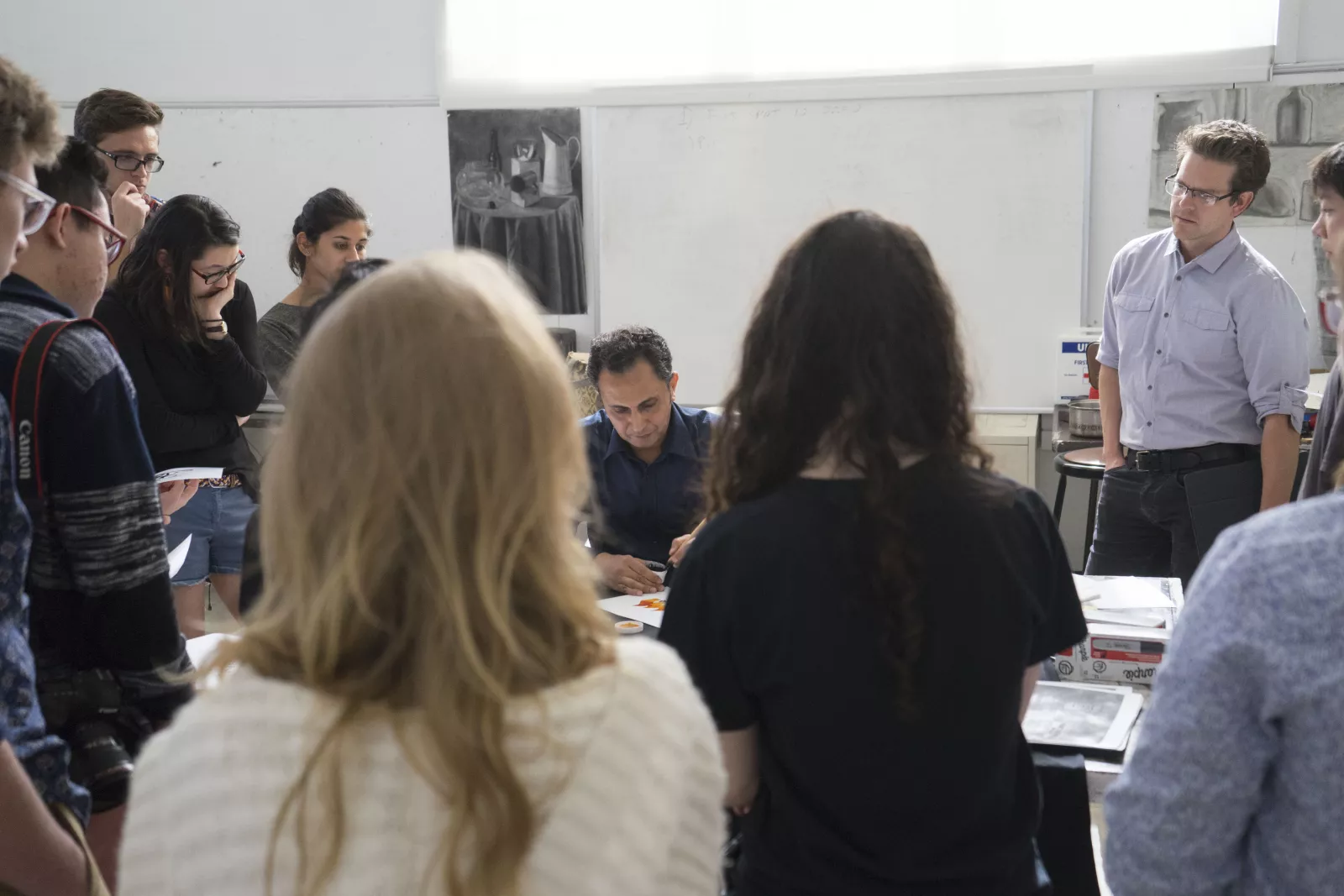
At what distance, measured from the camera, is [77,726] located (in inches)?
49.4

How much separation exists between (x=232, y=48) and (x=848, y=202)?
2.75 metres

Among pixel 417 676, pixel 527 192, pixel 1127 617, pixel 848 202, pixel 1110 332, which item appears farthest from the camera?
pixel 527 192

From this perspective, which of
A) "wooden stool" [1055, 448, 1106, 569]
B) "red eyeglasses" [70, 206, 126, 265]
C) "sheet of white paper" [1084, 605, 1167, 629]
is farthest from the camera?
"wooden stool" [1055, 448, 1106, 569]

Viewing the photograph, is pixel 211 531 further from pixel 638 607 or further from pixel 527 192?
pixel 527 192

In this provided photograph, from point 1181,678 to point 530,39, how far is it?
4.38 metres

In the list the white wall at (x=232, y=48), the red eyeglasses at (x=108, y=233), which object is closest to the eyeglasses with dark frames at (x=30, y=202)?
the red eyeglasses at (x=108, y=233)

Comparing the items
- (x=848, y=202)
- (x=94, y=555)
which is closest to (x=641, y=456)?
(x=94, y=555)

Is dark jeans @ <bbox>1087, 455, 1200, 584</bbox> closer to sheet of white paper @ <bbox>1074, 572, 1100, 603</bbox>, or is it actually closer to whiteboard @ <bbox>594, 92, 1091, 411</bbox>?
sheet of white paper @ <bbox>1074, 572, 1100, 603</bbox>

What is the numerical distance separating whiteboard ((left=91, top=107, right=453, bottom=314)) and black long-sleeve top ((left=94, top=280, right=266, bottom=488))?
2.13 metres

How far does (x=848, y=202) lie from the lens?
4.48 metres

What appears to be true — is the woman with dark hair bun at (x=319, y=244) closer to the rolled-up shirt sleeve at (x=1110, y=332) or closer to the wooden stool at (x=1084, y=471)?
the rolled-up shirt sleeve at (x=1110, y=332)

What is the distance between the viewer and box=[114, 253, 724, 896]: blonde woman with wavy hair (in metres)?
0.72

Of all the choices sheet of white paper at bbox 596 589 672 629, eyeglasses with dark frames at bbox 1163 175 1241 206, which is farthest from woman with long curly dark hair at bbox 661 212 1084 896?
eyeglasses with dark frames at bbox 1163 175 1241 206

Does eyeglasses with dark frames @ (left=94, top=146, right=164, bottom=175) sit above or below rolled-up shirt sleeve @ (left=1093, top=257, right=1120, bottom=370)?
above
